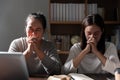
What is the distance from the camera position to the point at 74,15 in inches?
123

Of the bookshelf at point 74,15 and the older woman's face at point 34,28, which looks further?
the bookshelf at point 74,15

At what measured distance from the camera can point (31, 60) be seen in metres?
2.16

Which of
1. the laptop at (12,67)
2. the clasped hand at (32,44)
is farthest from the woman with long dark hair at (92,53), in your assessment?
the laptop at (12,67)

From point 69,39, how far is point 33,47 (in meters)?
1.18

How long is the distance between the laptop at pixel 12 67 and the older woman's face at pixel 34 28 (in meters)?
0.75

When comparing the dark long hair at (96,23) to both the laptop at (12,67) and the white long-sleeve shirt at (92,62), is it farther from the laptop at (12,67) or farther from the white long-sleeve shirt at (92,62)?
the laptop at (12,67)

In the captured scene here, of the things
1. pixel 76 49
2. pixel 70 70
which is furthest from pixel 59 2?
pixel 70 70

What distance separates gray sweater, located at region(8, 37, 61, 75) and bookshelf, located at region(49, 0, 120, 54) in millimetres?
876

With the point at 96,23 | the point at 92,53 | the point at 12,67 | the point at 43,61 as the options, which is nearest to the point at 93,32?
the point at 96,23

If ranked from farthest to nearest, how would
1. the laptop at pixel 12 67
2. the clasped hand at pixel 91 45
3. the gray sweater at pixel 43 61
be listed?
the clasped hand at pixel 91 45 < the gray sweater at pixel 43 61 < the laptop at pixel 12 67

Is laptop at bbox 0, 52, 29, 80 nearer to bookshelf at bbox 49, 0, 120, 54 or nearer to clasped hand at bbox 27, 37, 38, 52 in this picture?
clasped hand at bbox 27, 37, 38, 52

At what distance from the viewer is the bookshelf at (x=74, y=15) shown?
10.2 ft

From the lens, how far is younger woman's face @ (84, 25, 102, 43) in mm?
2145

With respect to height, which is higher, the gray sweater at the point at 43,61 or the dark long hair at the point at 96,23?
the dark long hair at the point at 96,23
